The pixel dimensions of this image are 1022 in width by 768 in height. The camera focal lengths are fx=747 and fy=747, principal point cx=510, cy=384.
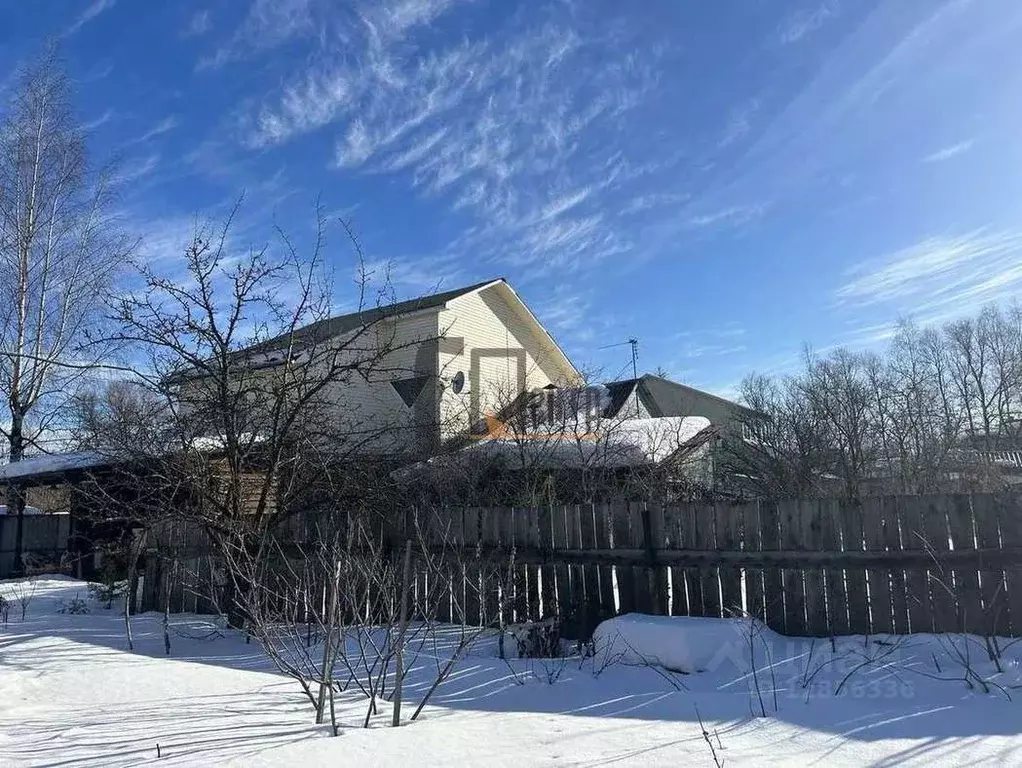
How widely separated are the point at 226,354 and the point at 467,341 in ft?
41.6

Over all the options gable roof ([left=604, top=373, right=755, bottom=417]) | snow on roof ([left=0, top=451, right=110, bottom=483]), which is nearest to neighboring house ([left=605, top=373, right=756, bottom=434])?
gable roof ([left=604, top=373, right=755, bottom=417])

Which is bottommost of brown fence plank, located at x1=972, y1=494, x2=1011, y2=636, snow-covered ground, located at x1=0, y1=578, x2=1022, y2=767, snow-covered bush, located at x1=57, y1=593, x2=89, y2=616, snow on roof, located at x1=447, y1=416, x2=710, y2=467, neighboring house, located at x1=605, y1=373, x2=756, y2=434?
snow-covered ground, located at x1=0, y1=578, x2=1022, y2=767

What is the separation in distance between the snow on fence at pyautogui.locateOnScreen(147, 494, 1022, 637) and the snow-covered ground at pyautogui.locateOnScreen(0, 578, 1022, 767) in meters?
0.29

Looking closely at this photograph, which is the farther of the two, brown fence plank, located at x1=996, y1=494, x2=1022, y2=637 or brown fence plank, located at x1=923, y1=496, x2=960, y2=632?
brown fence plank, located at x1=923, y1=496, x2=960, y2=632

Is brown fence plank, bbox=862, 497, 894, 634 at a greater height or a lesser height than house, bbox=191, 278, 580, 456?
lesser

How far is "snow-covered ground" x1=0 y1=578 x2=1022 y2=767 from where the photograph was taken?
3418 millimetres

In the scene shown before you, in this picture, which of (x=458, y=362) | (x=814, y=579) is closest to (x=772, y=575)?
(x=814, y=579)

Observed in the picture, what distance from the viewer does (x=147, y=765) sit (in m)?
3.26

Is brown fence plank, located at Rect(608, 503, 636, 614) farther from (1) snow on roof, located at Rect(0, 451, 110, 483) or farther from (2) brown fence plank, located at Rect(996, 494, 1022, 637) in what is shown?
Answer: (1) snow on roof, located at Rect(0, 451, 110, 483)

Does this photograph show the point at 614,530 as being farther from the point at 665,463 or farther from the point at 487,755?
the point at 665,463

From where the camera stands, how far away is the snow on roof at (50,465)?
13438 mm

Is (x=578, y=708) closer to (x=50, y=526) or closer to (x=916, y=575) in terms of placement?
(x=916, y=575)

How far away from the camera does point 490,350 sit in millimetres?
20969

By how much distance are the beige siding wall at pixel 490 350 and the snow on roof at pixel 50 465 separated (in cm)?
704
